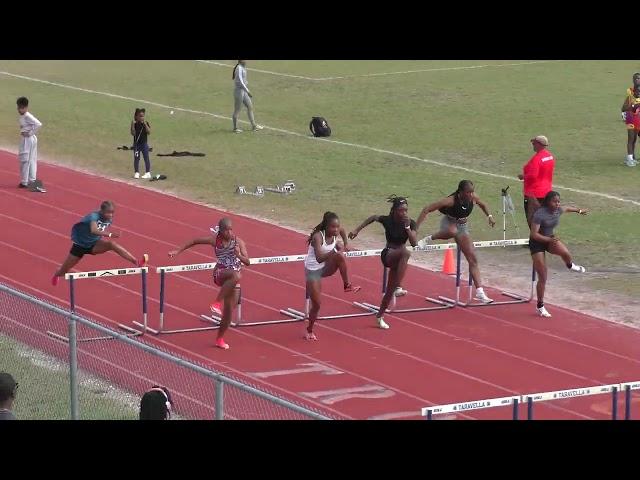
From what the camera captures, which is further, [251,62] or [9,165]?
[251,62]

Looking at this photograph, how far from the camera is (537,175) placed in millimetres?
20906

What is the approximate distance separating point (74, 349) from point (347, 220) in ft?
39.3

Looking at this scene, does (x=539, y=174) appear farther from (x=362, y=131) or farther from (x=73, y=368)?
(x=362, y=131)

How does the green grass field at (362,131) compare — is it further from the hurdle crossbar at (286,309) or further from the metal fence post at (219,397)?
the metal fence post at (219,397)

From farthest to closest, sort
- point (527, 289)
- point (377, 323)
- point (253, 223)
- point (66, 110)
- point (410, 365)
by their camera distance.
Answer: point (66, 110)
point (253, 223)
point (527, 289)
point (377, 323)
point (410, 365)

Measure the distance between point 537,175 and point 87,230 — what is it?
6.58 metres

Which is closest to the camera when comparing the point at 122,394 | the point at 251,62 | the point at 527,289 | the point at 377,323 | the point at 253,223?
the point at 122,394

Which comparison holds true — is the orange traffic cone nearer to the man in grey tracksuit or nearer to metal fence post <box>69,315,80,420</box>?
metal fence post <box>69,315,80,420</box>

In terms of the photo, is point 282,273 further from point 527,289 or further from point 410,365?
point 410,365

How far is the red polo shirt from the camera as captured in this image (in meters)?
20.8

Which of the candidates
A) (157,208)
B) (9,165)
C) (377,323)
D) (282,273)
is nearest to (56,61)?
(9,165)

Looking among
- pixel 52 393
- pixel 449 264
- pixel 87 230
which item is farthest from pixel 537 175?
pixel 52 393

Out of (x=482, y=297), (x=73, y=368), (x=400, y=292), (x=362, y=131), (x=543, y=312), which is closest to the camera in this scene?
(x=73, y=368)

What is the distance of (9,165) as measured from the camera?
1195 inches
